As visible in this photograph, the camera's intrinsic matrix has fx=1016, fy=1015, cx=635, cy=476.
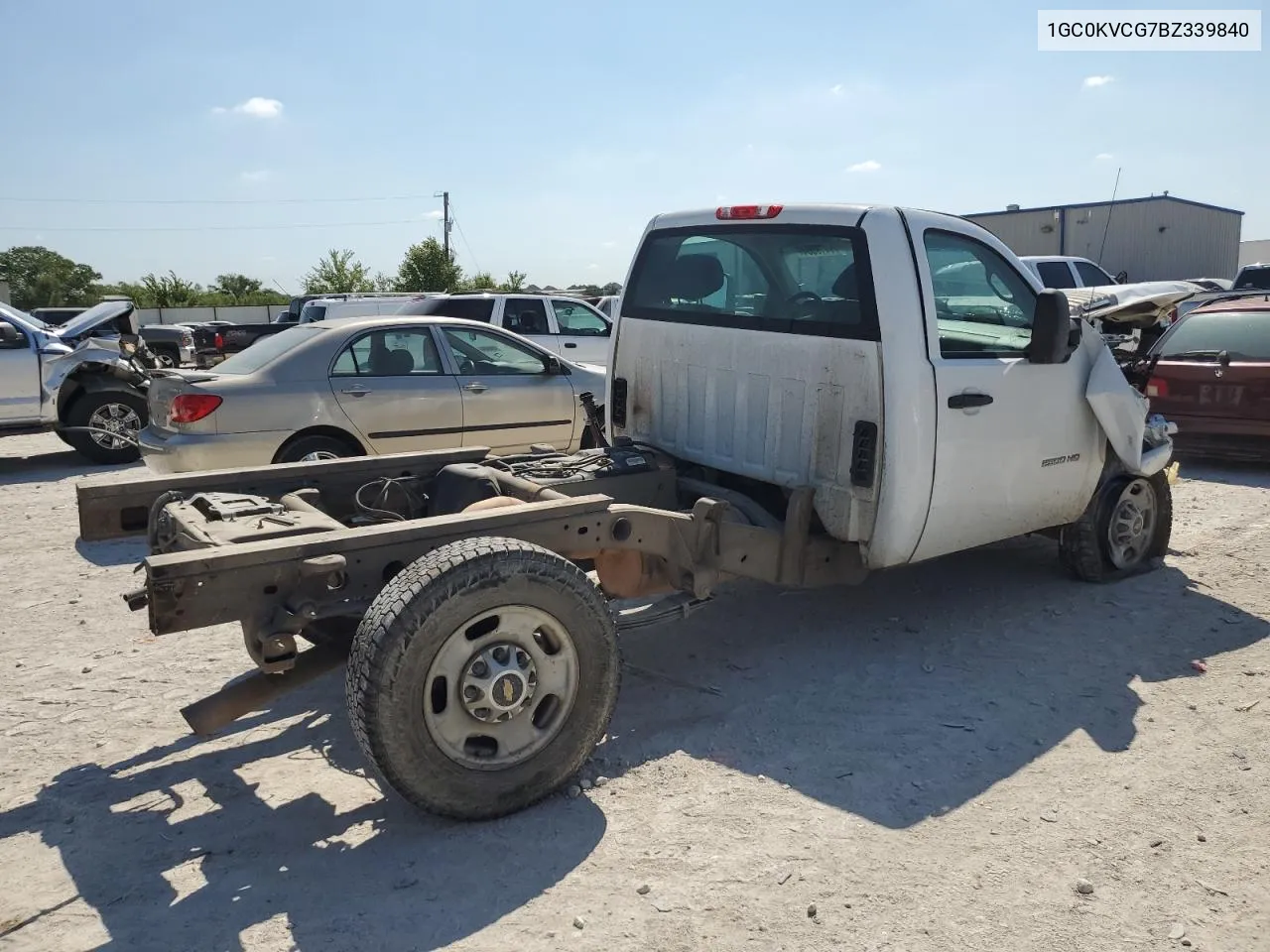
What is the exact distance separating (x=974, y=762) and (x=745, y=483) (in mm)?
1921

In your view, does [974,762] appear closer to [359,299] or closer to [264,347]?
[264,347]

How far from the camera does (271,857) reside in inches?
131

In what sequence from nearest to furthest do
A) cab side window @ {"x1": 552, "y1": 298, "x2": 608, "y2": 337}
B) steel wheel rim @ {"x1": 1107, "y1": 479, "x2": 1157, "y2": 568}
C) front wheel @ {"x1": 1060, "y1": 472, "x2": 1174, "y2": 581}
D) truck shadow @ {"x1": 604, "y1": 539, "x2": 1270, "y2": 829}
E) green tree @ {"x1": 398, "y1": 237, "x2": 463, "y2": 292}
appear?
1. truck shadow @ {"x1": 604, "y1": 539, "x2": 1270, "y2": 829}
2. front wheel @ {"x1": 1060, "y1": 472, "x2": 1174, "y2": 581}
3. steel wheel rim @ {"x1": 1107, "y1": 479, "x2": 1157, "y2": 568}
4. cab side window @ {"x1": 552, "y1": 298, "x2": 608, "y2": 337}
5. green tree @ {"x1": 398, "y1": 237, "x2": 463, "y2": 292}

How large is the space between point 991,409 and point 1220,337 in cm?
656

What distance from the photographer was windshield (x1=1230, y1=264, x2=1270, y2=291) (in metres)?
20.4

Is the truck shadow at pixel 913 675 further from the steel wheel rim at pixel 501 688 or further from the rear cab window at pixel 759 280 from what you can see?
the rear cab window at pixel 759 280

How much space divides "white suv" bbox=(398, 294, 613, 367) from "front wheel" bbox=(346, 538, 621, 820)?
1019 cm

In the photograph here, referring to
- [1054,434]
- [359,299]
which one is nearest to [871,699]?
[1054,434]

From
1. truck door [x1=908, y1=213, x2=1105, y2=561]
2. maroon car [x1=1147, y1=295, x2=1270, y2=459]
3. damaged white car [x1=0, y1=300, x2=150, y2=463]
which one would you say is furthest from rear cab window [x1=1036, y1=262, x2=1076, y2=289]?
damaged white car [x1=0, y1=300, x2=150, y2=463]

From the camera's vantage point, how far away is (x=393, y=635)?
10.4 feet

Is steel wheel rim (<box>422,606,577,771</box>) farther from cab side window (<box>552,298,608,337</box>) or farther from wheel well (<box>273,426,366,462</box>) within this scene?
cab side window (<box>552,298,608,337</box>)

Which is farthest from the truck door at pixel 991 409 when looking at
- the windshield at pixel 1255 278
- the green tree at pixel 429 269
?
the green tree at pixel 429 269

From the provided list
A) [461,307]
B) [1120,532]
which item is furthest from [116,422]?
[1120,532]

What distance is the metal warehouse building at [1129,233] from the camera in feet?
93.2
